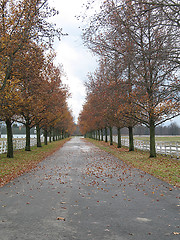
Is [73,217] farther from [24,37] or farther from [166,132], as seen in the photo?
[166,132]

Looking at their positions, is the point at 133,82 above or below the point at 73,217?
above

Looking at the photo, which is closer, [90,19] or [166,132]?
[90,19]

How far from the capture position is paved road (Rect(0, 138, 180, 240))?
3.98 m

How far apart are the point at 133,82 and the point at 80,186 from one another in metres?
9.94

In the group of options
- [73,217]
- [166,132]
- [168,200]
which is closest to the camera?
[73,217]

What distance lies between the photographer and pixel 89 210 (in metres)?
5.25

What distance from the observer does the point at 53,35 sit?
1039 centimetres

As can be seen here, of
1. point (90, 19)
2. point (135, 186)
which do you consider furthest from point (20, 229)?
point (90, 19)

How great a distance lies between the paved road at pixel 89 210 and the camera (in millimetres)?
3977

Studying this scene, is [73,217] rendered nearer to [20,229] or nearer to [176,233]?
[20,229]

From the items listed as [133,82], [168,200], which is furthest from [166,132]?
[168,200]

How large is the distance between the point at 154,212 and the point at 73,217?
72.5 inches

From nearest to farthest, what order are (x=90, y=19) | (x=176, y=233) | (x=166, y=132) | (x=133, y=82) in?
(x=176, y=233) → (x=90, y=19) → (x=133, y=82) → (x=166, y=132)

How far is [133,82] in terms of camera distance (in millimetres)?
15742
